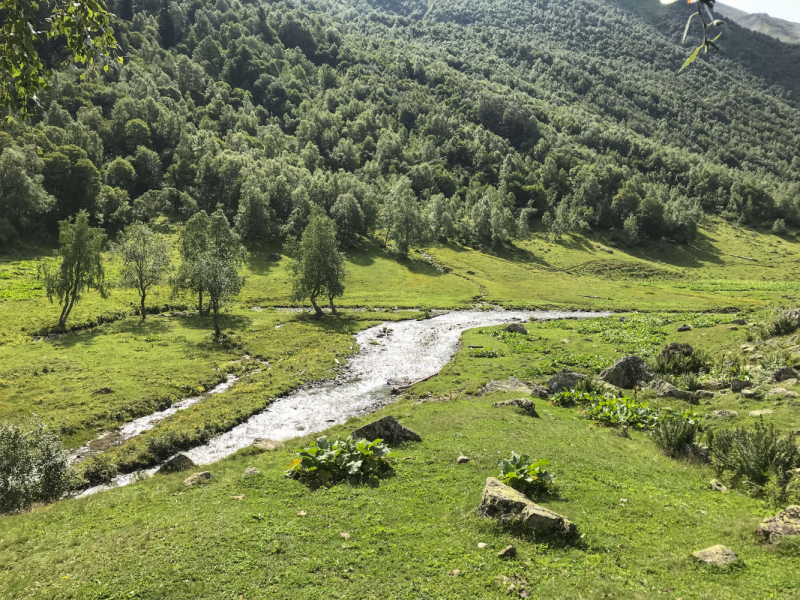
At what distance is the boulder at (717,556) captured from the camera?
10922 millimetres

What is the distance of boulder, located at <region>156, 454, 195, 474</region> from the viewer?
22.4 metres

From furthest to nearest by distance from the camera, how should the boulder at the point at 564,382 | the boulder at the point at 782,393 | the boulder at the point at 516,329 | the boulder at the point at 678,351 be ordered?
1. the boulder at the point at 516,329
2. the boulder at the point at 678,351
3. the boulder at the point at 564,382
4. the boulder at the point at 782,393

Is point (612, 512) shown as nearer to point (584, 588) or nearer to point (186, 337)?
point (584, 588)

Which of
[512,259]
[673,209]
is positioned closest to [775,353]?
[512,259]

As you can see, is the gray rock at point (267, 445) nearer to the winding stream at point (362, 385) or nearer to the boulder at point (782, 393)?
the winding stream at point (362, 385)

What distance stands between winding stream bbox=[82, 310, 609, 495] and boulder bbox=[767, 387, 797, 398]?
26.1 m

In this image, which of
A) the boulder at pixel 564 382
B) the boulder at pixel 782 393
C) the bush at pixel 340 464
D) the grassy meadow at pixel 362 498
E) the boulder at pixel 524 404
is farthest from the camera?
the boulder at pixel 564 382

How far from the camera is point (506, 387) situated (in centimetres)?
3478

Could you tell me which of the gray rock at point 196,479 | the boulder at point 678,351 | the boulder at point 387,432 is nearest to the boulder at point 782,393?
the boulder at point 678,351

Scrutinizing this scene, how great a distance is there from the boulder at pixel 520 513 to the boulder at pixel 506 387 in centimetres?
1993

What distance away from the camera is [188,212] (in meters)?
122

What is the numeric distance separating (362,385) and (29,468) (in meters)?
26.2

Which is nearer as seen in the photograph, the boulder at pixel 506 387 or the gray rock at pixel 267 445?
the gray rock at pixel 267 445

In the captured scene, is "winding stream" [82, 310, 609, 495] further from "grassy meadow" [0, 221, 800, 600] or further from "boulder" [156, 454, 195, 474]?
"boulder" [156, 454, 195, 474]
